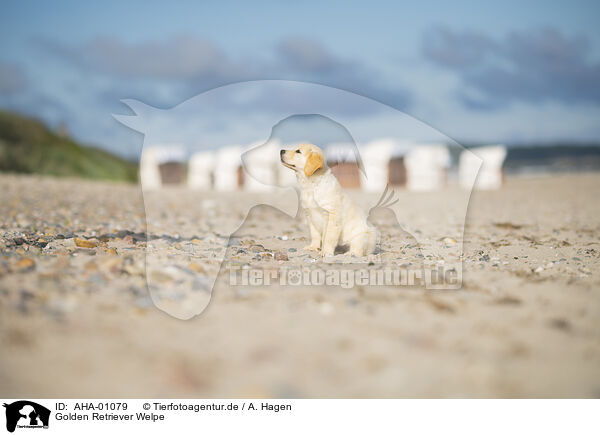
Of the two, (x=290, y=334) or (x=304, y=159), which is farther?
(x=304, y=159)

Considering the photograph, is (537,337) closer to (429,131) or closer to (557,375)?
(557,375)

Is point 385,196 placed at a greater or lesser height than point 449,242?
greater

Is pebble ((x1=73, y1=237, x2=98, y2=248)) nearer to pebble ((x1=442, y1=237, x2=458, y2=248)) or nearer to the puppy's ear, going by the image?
the puppy's ear

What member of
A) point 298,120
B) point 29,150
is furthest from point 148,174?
point 298,120

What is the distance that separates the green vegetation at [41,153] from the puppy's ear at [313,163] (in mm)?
20030

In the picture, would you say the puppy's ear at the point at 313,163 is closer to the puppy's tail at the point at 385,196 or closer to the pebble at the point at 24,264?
the puppy's tail at the point at 385,196

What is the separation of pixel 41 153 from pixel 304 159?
884 inches

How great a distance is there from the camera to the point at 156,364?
8.27 ft
